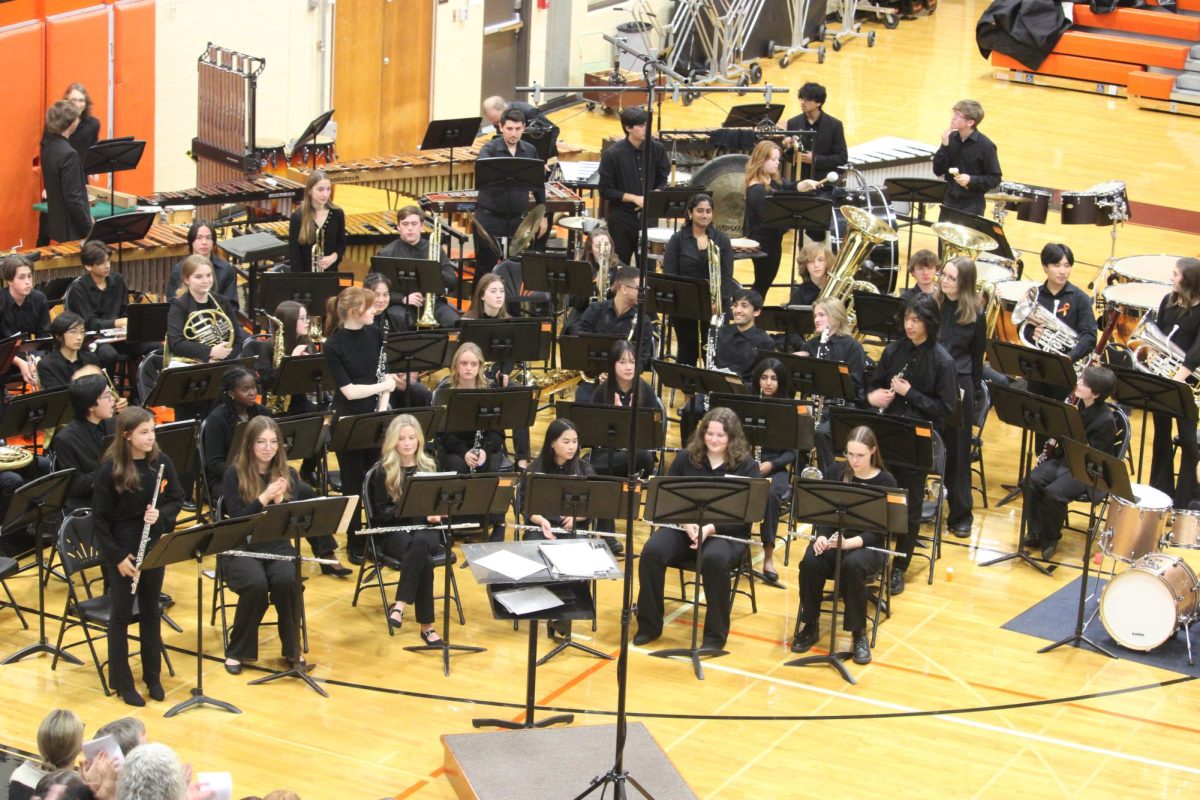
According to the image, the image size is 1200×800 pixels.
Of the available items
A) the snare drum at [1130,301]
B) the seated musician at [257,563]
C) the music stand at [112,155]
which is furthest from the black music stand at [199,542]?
the snare drum at [1130,301]

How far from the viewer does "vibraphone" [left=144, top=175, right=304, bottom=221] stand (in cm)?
1258

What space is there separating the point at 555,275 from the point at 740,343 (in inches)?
53.2

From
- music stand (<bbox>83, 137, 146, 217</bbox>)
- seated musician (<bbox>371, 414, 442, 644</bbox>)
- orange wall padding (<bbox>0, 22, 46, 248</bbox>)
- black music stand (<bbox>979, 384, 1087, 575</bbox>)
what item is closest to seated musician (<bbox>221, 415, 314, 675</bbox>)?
seated musician (<bbox>371, 414, 442, 644</bbox>)

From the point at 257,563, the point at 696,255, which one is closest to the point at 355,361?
the point at 257,563

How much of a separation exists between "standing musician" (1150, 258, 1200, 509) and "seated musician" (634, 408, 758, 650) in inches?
117

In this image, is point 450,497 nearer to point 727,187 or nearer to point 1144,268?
point 727,187

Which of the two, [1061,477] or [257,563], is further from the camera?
[1061,477]

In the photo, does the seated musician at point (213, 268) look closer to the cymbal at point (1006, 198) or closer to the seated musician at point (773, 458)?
the seated musician at point (773, 458)

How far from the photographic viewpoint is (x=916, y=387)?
9695mm

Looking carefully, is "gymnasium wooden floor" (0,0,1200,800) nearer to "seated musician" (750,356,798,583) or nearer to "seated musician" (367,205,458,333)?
"seated musician" (750,356,798,583)

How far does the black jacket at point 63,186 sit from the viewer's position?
1247 cm

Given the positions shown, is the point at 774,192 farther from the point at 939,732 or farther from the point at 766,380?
the point at 939,732

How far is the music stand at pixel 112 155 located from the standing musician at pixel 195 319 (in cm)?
256

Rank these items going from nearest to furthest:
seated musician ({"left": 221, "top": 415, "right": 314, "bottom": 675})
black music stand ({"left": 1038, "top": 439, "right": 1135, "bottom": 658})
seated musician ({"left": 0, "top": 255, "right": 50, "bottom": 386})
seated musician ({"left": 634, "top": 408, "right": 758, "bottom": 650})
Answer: seated musician ({"left": 221, "top": 415, "right": 314, "bottom": 675}), black music stand ({"left": 1038, "top": 439, "right": 1135, "bottom": 658}), seated musician ({"left": 634, "top": 408, "right": 758, "bottom": 650}), seated musician ({"left": 0, "top": 255, "right": 50, "bottom": 386})
